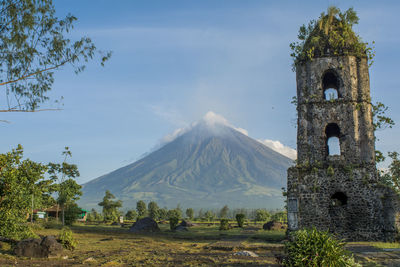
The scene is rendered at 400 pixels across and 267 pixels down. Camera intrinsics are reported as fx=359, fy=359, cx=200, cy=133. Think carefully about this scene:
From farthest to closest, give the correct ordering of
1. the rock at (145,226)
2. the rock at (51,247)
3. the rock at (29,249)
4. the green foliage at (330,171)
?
the rock at (145,226) → the green foliage at (330,171) → the rock at (51,247) → the rock at (29,249)

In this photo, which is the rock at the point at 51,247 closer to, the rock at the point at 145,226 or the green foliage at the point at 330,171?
the green foliage at the point at 330,171

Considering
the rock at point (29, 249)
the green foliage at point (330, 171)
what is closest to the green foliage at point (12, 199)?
the rock at point (29, 249)

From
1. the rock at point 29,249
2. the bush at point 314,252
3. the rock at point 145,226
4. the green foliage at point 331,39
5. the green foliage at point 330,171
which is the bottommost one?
the rock at point 145,226

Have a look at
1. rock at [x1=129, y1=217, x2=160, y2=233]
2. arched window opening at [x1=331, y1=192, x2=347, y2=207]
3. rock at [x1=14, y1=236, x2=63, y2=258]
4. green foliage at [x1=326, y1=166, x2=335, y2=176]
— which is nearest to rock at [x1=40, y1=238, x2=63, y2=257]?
rock at [x1=14, y1=236, x2=63, y2=258]

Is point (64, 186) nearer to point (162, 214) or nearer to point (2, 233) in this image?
point (162, 214)

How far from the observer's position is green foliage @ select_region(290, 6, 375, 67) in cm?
2227

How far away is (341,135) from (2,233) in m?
18.6

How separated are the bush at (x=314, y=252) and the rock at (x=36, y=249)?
979 centimetres

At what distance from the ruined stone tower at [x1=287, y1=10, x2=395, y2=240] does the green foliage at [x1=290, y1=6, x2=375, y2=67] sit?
362mm

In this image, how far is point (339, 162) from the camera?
68.8ft

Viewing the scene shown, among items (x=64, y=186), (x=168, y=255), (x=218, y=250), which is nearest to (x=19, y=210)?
(x=168, y=255)

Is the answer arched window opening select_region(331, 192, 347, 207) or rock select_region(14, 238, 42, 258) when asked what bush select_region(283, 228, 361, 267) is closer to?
rock select_region(14, 238, 42, 258)

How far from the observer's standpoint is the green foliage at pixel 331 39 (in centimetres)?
2227

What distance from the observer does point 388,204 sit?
763 inches
